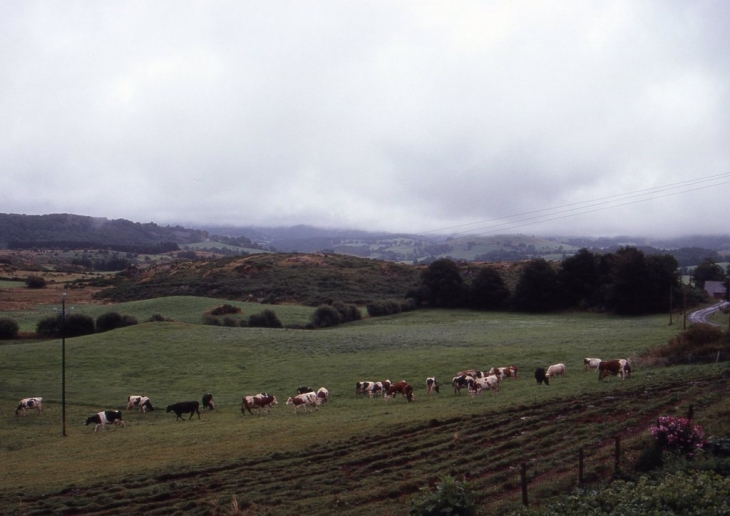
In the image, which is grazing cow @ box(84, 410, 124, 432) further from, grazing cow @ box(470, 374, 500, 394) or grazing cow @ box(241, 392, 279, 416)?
grazing cow @ box(470, 374, 500, 394)

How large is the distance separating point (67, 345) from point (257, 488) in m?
46.7

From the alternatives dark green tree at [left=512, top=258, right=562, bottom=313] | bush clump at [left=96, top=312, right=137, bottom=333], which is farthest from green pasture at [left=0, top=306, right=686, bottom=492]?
dark green tree at [left=512, top=258, right=562, bottom=313]

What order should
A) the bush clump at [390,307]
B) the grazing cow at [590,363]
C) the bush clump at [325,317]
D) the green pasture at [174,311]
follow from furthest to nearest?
the bush clump at [390,307] < the bush clump at [325,317] < the green pasture at [174,311] < the grazing cow at [590,363]

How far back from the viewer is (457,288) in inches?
3836

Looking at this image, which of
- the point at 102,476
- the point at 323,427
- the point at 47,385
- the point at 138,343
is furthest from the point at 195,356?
the point at 102,476

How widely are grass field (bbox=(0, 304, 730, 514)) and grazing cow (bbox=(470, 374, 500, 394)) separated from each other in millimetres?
521

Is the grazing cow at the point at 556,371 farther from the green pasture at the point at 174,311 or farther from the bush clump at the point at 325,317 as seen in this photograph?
the green pasture at the point at 174,311

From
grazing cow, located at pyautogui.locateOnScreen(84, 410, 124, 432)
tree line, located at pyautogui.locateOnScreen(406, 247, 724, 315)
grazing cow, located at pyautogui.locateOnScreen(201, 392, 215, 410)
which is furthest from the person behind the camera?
tree line, located at pyautogui.locateOnScreen(406, 247, 724, 315)

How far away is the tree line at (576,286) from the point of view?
8125 cm

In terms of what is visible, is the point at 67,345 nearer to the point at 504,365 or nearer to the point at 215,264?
the point at 504,365

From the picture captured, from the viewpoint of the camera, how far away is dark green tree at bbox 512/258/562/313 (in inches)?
3590

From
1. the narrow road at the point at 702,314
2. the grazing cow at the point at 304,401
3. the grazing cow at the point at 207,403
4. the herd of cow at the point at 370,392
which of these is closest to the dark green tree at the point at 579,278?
the narrow road at the point at 702,314

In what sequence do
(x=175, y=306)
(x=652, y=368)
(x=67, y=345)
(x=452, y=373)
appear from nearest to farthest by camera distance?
(x=652, y=368), (x=452, y=373), (x=67, y=345), (x=175, y=306)

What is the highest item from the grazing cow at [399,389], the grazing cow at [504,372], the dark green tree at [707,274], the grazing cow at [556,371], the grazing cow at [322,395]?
the dark green tree at [707,274]
